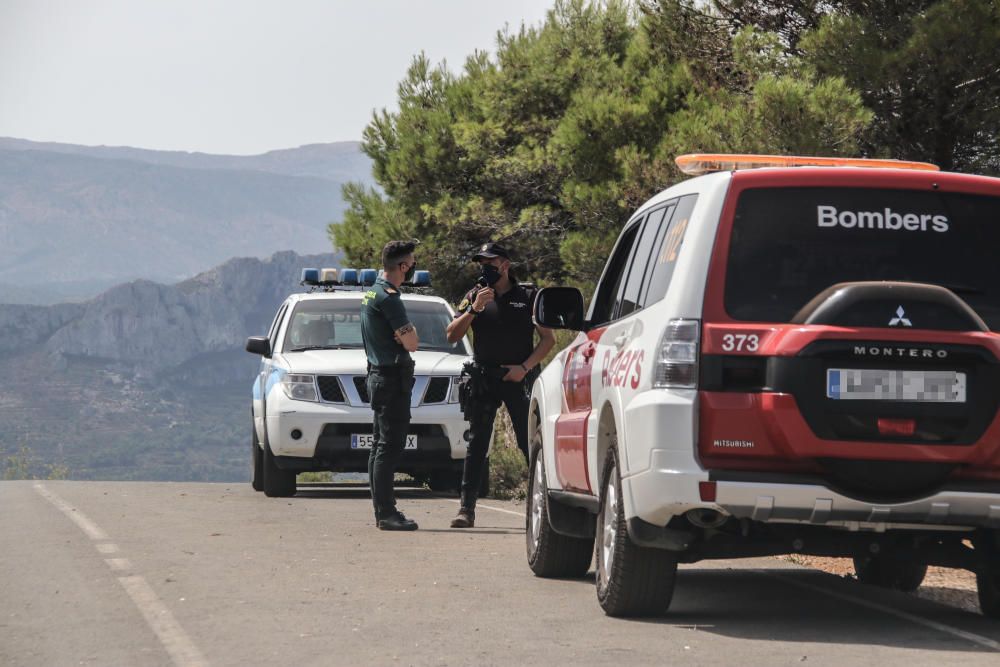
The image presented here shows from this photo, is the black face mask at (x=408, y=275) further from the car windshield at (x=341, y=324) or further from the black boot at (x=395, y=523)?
the black boot at (x=395, y=523)

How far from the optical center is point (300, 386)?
16203 mm

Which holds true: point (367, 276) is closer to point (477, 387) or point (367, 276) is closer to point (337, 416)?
point (337, 416)

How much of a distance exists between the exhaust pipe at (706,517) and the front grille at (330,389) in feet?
31.2

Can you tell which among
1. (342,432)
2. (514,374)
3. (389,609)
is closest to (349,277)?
(342,432)

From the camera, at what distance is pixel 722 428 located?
6.80m

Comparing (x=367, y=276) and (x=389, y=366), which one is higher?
→ (x=367, y=276)

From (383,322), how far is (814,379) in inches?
247

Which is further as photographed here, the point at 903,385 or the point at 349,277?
the point at 349,277

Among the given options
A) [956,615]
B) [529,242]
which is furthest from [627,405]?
[529,242]

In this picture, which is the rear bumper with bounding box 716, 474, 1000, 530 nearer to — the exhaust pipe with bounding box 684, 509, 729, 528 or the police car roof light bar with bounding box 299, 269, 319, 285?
the exhaust pipe with bounding box 684, 509, 729, 528

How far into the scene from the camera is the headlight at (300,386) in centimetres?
1617

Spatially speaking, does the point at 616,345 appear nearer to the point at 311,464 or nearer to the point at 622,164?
the point at 311,464

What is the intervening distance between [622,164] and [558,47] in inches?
262

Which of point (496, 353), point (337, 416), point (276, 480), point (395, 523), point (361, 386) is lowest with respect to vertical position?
point (276, 480)
